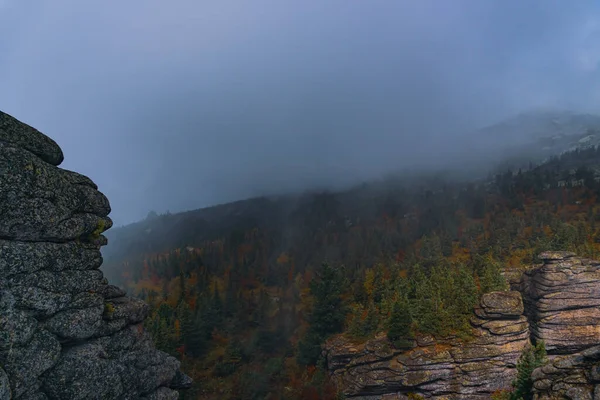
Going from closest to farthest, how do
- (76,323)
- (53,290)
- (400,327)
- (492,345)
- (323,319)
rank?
1. (53,290)
2. (76,323)
3. (492,345)
4. (400,327)
5. (323,319)

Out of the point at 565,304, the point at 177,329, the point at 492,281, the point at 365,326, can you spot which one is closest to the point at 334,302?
the point at 365,326

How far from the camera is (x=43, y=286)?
65.3 feet

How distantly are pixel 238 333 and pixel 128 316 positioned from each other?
235 feet

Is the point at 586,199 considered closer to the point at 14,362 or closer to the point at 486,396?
the point at 486,396

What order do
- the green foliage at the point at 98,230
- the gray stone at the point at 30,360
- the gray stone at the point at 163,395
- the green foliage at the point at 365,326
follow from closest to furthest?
the gray stone at the point at 30,360 < the green foliage at the point at 98,230 < the gray stone at the point at 163,395 < the green foliage at the point at 365,326

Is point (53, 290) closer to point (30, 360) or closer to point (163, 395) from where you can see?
point (30, 360)

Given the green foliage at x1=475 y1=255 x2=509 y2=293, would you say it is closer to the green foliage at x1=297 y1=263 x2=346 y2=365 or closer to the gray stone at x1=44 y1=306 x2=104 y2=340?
the green foliage at x1=297 y1=263 x2=346 y2=365

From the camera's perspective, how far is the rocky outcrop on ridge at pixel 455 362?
45.4m

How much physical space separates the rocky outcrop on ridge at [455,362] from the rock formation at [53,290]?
34.4 meters

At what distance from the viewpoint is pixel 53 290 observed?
66.9 feet

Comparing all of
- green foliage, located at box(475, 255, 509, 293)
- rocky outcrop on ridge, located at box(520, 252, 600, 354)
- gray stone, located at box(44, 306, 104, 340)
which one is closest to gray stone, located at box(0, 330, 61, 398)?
gray stone, located at box(44, 306, 104, 340)

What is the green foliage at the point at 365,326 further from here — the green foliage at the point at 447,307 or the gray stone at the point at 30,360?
the gray stone at the point at 30,360

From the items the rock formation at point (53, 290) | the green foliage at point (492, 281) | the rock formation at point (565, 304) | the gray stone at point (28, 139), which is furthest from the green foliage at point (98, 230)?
the rock formation at point (565, 304)

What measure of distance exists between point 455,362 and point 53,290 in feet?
156
